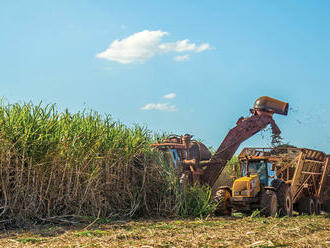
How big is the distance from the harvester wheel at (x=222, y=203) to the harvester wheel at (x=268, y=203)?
1047 mm

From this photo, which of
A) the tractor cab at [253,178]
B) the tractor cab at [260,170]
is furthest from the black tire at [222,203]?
the tractor cab at [260,170]

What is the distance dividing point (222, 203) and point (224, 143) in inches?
110

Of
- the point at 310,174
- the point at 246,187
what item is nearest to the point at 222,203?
the point at 246,187

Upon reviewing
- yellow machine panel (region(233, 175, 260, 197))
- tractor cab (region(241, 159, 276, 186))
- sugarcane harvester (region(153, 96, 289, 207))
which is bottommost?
yellow machine panel (region(233, 175, 260, 197))

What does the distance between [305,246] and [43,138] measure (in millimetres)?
6105

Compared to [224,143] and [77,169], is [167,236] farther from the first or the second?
[224,143]

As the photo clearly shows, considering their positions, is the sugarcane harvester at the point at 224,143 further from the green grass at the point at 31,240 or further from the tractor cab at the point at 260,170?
the green grass at the point at 31,240

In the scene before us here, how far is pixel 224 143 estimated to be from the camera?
15156 mm

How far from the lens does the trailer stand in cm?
1320

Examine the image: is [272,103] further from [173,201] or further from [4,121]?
[4,121]

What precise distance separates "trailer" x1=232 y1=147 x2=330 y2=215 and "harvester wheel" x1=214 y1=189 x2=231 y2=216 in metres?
0.12

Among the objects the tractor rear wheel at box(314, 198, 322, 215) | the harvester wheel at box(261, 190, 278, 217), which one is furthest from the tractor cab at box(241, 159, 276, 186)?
the tractor rear wheel at box(314, 198, 322, 215)

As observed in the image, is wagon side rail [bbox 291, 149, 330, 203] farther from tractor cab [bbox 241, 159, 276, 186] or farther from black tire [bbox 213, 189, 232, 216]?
black tire [bbox 213, 189, 232, 216]

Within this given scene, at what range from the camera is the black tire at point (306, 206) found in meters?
14.9
